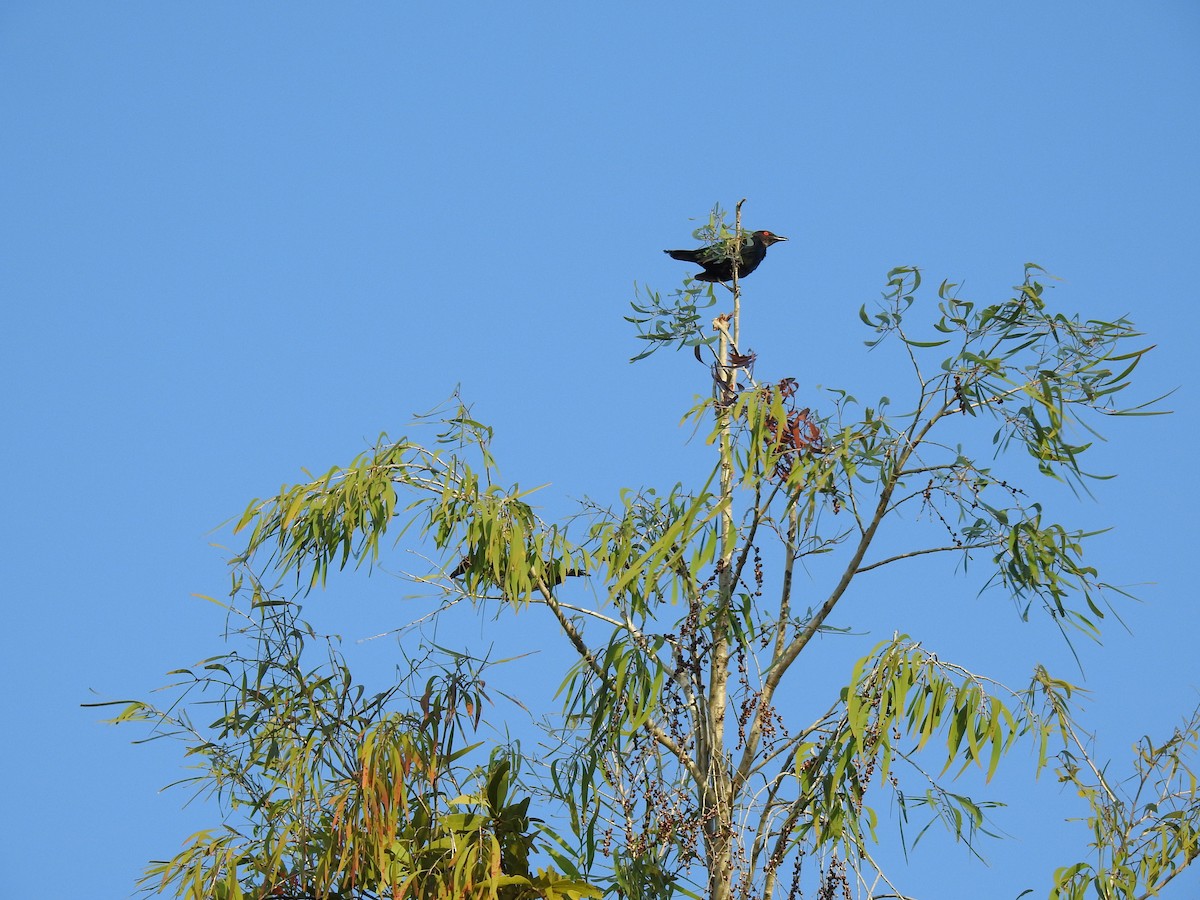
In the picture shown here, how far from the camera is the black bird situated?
159 inches

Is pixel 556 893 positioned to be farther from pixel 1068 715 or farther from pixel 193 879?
pixel 1068 715

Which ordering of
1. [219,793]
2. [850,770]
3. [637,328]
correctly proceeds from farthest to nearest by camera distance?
[637,328]
[219,793]
[850,770]

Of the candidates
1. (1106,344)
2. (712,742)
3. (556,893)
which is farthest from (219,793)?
(1106,344)

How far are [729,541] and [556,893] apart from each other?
2.89 feet

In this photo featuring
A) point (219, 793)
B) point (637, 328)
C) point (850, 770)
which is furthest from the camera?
point (637, 328)

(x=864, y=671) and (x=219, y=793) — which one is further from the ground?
(x=864, y=671)

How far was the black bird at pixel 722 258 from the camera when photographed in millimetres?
4047

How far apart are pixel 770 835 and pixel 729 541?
0.67m

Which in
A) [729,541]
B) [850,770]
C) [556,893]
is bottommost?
[556,893]

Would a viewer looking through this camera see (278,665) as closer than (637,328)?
Yes

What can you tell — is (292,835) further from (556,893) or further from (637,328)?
(637,328)

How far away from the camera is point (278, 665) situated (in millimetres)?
3537

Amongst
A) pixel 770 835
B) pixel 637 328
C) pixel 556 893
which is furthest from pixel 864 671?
pixel 637 328

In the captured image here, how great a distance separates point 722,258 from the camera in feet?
13.3
